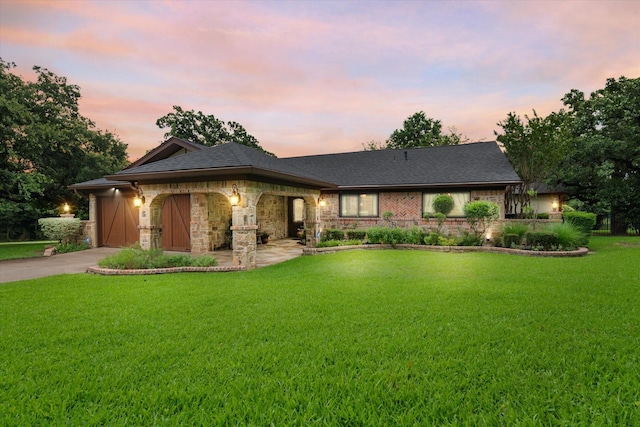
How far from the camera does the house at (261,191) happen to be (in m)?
8.98

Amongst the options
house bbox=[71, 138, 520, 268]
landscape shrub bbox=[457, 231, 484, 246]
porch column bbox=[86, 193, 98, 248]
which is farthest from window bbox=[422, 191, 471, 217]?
porch column bbox=[86, 193, 98, 248]

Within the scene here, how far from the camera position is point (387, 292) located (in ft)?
19.9

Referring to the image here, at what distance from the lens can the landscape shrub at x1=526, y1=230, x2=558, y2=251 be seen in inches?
427

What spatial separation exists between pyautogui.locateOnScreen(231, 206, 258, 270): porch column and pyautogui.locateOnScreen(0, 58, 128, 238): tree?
12.6 meters

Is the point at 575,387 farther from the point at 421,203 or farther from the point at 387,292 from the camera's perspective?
the point at 421,203

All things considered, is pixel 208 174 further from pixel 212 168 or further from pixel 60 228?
pixel 60 228

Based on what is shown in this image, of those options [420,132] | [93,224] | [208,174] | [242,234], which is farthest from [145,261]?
[420,132]

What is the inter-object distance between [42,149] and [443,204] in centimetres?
2132

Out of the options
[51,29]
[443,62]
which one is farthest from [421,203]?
[51,29]

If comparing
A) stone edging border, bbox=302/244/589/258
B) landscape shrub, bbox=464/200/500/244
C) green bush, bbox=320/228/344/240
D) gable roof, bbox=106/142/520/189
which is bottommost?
stone edging border, bbox=302/244/589/258

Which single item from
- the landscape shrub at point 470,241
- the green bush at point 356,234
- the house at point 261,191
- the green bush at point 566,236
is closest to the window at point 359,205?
the house at point 261,191

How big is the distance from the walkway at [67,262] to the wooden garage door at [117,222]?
77cm

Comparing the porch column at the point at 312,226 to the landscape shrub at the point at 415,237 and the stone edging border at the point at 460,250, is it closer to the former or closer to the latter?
the stone edging border at the point at 460,250

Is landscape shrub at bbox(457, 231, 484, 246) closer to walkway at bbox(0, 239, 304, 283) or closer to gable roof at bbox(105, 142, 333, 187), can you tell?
walkway at bbox(0, 239, 304, 283)
